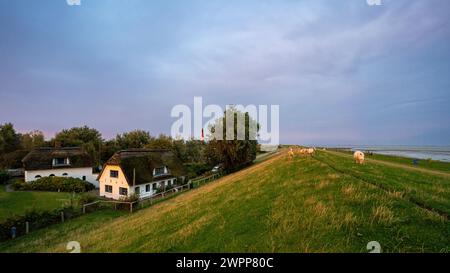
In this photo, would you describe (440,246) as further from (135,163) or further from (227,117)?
(227,117)

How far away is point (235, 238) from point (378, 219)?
4045 mm

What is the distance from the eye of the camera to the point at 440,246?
491 centimetres

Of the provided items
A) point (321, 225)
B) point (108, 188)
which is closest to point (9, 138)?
point (108, 188)

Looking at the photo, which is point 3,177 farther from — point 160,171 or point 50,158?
point 160,171

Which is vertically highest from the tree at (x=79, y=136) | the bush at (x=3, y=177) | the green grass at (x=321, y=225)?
the tree at (x=79, y=136)

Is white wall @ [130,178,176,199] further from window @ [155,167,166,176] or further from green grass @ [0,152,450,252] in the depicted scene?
green grass @ [0,152,450,252]

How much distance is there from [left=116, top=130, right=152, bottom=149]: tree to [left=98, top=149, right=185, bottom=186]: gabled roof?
30.2 meters

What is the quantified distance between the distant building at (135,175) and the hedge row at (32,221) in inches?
408

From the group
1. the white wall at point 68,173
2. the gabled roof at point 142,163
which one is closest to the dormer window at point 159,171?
the gabled roof at point 142,163

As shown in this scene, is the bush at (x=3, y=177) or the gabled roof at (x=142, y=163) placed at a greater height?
the gabled roof at (x=142, y=163)

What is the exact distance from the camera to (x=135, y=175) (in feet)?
121

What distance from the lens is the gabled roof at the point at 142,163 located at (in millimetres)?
37094

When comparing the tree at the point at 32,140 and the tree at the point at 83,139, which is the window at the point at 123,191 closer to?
the tree at the point at 83,139

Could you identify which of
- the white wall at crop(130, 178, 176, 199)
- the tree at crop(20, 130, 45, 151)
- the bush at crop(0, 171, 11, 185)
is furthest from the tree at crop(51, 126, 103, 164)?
the white wall at crop(130, 178, 176, 199)
